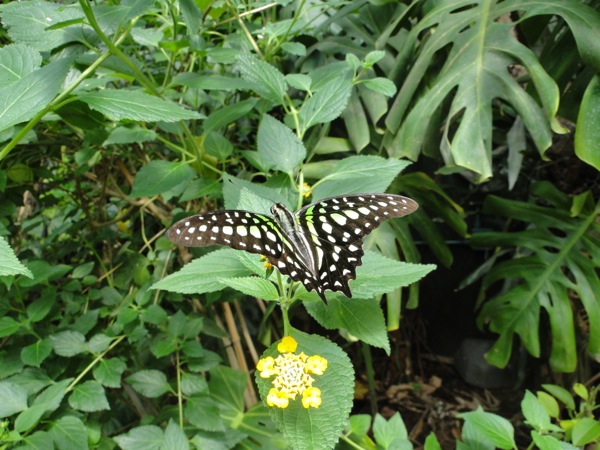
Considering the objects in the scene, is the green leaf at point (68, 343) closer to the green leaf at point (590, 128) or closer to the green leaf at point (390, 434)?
the green leaf at point (390, 434)

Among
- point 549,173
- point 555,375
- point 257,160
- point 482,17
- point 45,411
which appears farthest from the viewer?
point 549,173

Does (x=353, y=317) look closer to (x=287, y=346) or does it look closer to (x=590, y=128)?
(x=287, y=346)

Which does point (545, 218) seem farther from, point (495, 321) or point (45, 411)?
point (45, 411)

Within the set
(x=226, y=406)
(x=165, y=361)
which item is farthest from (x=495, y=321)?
(x=165, y=361)

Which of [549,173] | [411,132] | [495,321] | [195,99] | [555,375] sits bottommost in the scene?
[555,375]

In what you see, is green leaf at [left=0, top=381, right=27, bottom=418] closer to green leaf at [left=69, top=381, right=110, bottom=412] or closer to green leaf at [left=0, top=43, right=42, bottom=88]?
green leaf at [left=69, top=381, right=110, bottom=412]
